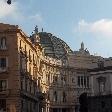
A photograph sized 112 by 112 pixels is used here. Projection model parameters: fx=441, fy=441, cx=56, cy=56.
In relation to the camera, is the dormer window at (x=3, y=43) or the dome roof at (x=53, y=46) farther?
the dome roof at (x=53, y=46)

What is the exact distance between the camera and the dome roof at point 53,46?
414 feet

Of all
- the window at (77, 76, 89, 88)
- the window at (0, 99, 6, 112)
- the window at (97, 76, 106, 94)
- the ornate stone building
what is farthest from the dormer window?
the window at (77, 76, 89, 88)

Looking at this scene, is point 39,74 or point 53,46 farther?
point 53,46

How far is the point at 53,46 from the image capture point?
5103 inches

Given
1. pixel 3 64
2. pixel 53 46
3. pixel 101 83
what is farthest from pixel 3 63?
pixel 53 46

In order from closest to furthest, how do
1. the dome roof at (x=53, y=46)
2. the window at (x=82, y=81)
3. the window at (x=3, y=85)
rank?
the window at (x=3, y=85)
the window at (x=82, y=81)
the dome roof at (x=53, y=46)

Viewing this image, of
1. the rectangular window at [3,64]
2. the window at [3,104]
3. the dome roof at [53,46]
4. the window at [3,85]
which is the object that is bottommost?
the window at [3,104]

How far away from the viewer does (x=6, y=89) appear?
6925 cm

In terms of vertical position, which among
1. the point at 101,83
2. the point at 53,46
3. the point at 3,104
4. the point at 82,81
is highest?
the point at 53,46

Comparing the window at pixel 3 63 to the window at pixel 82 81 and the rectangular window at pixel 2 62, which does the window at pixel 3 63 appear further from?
the window at pixel 82 81

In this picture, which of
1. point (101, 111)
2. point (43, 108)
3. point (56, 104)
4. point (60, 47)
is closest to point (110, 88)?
point (101, 111)

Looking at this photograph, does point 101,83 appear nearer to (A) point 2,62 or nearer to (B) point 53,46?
(A) point 2,62

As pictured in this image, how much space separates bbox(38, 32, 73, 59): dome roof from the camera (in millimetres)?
126062

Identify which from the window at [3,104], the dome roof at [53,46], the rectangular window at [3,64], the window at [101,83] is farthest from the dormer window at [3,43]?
the dome roof at [53,46]
